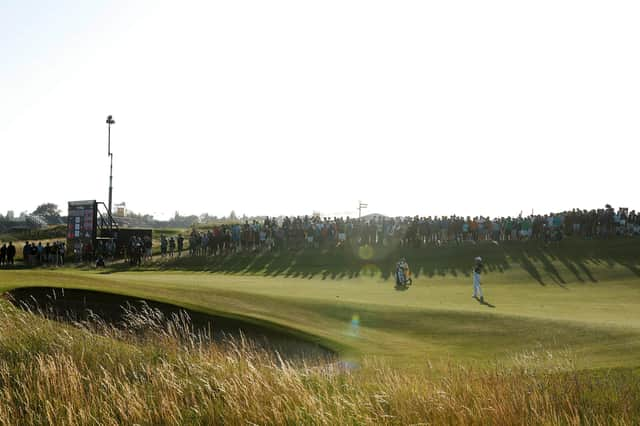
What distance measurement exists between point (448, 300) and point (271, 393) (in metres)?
18.0

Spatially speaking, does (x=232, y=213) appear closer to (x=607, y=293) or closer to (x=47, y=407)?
(x=607, y=293)

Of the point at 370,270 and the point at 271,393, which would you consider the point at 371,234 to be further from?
the point at 271,393

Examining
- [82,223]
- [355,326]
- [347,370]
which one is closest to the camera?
[347,370]

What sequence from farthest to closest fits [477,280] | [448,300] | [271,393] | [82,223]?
[82,223], [477,280], [448,300], [271,393]

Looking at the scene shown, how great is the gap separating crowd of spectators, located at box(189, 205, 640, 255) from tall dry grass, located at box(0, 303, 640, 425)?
34.1m

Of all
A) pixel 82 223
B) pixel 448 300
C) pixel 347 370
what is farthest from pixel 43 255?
pixel 347 370

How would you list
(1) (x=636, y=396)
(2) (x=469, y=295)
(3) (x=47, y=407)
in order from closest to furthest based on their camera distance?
1. (1) (x=636, y=396)
2. (3) (x=47, y=407)
3. (2) (x=469, y=295)

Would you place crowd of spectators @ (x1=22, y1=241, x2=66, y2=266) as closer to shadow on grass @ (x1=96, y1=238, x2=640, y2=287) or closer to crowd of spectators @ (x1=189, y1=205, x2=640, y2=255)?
shadow on grass @ (x1=96, y1=238, x2=640, y2=287)

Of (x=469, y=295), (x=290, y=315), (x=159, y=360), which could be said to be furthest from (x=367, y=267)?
(x=159, y=360)

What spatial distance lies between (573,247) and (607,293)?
41.4 ft

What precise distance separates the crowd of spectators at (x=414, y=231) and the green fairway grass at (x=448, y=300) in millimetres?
1373

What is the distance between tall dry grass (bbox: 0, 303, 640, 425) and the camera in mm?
8758

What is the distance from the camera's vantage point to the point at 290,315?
19.7 m

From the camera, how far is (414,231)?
45.7 meters
